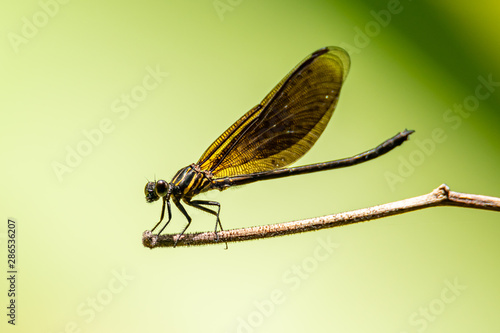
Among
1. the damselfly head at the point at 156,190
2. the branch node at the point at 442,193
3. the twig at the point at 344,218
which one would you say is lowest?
the twig at the point at 344,218

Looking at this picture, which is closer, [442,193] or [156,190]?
[442,193]

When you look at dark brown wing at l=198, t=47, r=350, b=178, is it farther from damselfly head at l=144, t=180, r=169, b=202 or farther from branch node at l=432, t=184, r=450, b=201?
branch node at l=432, t=184, r=450, b=201

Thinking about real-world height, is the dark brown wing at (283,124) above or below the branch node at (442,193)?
above

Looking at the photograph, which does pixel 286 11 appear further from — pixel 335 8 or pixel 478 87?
pixel 478 87

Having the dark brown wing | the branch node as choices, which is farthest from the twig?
the dark brown wing

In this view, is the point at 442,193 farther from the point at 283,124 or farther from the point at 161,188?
→ the point at 161,188

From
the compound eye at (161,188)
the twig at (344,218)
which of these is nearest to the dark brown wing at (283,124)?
the compound eye at (161,188)


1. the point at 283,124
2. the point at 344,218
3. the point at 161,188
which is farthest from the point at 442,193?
the point at 161,188

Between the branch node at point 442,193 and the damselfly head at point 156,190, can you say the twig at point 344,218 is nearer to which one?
the branch node at point 442,193
